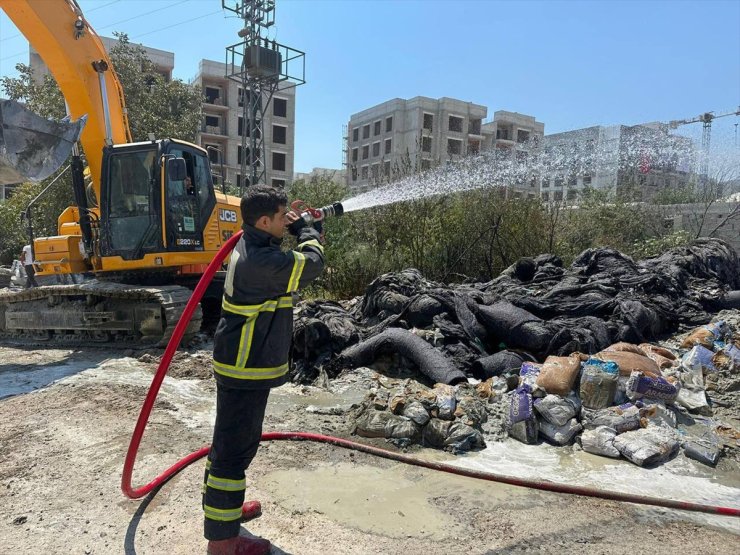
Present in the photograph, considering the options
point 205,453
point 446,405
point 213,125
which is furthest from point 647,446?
point 213,125

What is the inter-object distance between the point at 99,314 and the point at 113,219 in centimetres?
140

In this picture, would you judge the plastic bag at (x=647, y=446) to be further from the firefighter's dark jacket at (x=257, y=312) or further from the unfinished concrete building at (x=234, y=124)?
the unfinished concrete building at (x=234, y=124)

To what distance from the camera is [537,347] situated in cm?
598

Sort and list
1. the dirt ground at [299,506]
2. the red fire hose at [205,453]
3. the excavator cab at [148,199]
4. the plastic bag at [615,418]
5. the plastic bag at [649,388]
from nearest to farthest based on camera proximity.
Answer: the dirt ground at [299,506] → the red fire hose at [205,453] → the plastic bag at [615,418] → the plastic bag at [649,388] → the excavator cab at [148,199]

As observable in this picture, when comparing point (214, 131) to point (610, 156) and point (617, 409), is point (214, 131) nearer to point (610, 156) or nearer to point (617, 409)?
point (610, 156)

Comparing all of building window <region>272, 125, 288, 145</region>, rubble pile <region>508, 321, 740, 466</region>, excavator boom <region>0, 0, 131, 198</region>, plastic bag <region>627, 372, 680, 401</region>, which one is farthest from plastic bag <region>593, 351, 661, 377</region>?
building window <region>272, 125, 288, 145</region>

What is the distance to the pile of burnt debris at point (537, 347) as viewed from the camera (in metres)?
4.34

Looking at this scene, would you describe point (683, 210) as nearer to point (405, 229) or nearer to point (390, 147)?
point (405, 229)

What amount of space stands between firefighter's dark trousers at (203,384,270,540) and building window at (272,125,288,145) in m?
53.9

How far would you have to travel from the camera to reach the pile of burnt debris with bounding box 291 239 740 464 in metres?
4.34

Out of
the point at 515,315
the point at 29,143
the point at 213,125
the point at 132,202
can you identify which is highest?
the point at 213,125

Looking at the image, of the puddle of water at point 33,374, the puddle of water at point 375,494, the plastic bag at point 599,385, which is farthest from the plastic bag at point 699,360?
the puddle of water at point 33,374

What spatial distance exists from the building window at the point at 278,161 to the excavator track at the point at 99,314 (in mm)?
46174

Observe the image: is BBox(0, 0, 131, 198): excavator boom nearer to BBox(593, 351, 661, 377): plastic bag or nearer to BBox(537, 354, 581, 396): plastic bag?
BBox(537, 354, 581, 396): plastic bag
